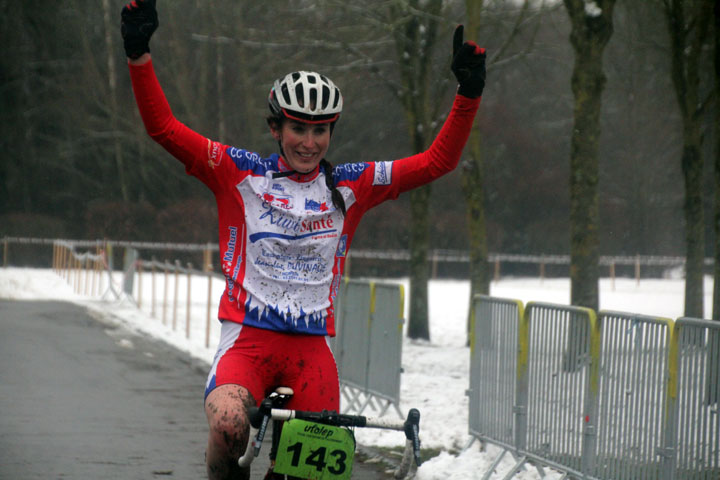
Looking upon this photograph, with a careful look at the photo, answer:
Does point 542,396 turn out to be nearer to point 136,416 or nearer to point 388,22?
point 136,416

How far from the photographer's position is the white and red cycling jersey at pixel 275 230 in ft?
15.2

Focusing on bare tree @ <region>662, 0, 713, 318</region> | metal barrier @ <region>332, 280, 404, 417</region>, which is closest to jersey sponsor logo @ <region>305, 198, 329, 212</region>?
metal barrier @ <region>332, 280, 404, 417</region>

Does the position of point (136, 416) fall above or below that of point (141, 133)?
below

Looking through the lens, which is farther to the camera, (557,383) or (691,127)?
(691,127)

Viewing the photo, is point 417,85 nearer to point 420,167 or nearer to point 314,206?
point 420,167

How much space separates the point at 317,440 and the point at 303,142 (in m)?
1.20

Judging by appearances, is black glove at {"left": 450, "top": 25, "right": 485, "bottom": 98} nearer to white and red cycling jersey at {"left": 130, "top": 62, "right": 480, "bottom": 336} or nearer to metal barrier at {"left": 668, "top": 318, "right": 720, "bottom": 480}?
white and red cycling jersey at {"left": 130, "top": 62, "right": 480, "bottom": 336}

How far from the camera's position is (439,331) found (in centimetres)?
2272

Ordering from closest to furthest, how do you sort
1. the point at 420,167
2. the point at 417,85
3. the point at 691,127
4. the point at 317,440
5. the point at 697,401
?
the point at 317,440, the point at 420,167, the point at 697,401, the point at 691,127, the point at 417,85

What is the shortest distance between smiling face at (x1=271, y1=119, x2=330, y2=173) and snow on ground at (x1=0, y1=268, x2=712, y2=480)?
13.5 feet

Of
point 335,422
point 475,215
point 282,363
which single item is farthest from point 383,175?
point 475,215

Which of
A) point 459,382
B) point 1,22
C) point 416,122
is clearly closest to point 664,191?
point 1,22

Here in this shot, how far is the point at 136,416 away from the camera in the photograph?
11.1 metres

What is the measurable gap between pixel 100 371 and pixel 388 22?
7.40m
